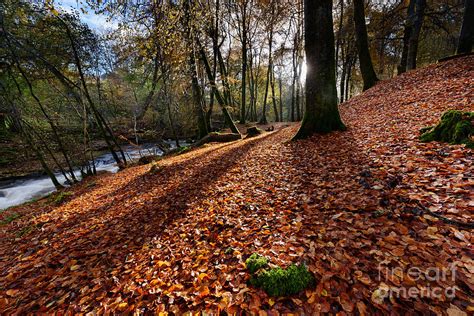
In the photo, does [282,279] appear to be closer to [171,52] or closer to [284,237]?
[284,237]

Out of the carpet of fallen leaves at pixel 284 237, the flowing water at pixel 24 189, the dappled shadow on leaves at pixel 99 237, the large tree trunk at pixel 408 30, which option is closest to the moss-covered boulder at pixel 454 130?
the carpet of fallen leaves at pixel 284 237

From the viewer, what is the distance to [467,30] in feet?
26.8

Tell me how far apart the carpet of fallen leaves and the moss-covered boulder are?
8.8 inches

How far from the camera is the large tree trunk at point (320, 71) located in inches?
228

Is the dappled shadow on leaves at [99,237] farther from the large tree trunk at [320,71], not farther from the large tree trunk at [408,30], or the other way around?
the large tree trunk at [408,30]

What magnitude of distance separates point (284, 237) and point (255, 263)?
616mm

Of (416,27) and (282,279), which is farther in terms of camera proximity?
(416,27)

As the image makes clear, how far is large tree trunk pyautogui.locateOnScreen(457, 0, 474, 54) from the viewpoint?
7.86 meters

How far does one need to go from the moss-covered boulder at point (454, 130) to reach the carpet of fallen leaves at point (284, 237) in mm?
223

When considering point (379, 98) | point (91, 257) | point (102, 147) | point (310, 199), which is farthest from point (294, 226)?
point (102, 147)

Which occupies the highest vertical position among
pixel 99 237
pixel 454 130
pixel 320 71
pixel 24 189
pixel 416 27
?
pixel 416 27

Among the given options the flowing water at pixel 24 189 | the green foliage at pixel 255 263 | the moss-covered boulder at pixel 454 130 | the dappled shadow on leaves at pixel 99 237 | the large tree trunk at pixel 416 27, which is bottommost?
the flowing water at pixel 24 189

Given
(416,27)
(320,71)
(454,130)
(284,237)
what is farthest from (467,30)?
(284,237)

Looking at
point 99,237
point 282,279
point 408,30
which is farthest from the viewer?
point 408,30
